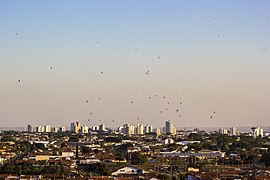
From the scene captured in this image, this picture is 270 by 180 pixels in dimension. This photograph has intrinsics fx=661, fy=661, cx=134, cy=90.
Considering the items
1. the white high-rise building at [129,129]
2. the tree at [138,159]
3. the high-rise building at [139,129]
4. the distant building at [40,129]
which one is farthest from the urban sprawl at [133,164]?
the distant building at [40,129]

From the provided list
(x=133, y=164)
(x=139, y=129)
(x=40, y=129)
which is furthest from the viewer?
(x=40, y=129)

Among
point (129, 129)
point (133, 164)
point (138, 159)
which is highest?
point (129, 129)

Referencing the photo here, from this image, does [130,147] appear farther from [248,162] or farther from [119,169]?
[119,169]

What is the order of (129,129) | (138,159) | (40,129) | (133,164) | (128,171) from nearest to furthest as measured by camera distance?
1. (128,171)
2. (133,164)
3. (138,159)
4. (129,129)
5. (40,129)

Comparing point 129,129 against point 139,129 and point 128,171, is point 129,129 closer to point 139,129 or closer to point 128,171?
point 139,129

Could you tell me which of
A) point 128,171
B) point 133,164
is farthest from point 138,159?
point 128,171

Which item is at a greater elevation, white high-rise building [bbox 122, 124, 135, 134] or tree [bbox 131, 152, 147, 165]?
white high-rise building [bbox 122, 124, 135, 134]

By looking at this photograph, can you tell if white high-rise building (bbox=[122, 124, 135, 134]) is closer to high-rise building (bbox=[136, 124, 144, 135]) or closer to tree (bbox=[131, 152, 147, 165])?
high-rise building (bbox=[136, 124, 144, 135])

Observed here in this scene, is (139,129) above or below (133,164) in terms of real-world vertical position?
above

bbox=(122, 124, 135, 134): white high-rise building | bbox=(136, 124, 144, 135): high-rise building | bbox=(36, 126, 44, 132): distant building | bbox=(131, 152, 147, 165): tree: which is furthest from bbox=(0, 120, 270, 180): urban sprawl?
bbox=(36, 126, 44, 132): distant building

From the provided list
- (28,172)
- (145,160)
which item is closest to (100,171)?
(28,172)

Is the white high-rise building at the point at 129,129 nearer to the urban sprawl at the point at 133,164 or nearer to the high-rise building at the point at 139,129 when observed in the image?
the high-rise building at the point at 139,129
